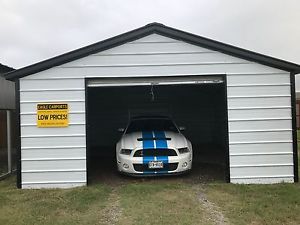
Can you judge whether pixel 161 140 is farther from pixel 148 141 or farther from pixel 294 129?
pixel 294 129

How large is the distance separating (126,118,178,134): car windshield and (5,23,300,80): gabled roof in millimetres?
2620

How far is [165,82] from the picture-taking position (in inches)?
328

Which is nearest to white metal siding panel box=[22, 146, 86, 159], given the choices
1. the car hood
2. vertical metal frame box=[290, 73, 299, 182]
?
the car hood

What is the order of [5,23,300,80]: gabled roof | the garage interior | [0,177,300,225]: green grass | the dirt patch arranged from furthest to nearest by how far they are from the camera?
the garage interior
[5,23,300,80]: gabled roof
[0,177,300,225]: green grass
the dirt patch

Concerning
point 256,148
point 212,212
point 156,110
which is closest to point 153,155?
point 256,148

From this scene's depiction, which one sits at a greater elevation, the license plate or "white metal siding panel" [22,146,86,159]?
"white metal siding panel" [22,146,86,159]

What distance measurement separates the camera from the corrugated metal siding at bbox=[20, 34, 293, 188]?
8.20 meters

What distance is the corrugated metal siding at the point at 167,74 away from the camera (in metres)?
8.20

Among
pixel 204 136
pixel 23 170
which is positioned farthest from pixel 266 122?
pixel 204 136

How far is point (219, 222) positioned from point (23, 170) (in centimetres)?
460

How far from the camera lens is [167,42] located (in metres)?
8.35

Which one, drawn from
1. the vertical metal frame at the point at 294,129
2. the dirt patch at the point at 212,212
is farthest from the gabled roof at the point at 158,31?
the dirt patch at the point at 212,212

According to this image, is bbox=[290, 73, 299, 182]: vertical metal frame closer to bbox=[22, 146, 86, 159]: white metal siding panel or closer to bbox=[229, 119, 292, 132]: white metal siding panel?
bbox=[229, 119, 292, 132]: white metal siding panel

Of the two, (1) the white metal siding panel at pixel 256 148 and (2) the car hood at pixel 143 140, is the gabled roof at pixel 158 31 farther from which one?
(2) the car hood at pixel 143 140
